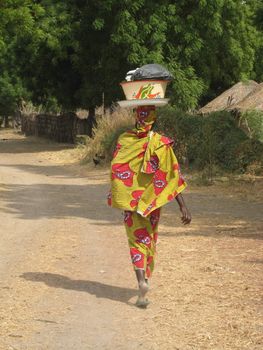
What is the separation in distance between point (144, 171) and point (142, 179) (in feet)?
0.37

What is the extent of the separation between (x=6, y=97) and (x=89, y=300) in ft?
165

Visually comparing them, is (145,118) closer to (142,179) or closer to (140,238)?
(142,179)

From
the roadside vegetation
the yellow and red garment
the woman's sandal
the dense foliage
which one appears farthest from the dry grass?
the woman's sandal

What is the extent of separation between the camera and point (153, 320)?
5.88m

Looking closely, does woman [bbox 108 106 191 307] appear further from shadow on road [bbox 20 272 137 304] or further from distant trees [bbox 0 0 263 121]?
distant trees [bbox 0 0 263 121]

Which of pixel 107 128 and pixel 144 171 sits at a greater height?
pixel 144 171

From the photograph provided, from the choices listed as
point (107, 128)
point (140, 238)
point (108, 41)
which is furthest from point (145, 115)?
point (108, 41)

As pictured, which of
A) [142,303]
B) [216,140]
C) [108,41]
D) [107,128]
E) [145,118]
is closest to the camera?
[142,303]

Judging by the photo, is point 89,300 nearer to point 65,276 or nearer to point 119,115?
point 65,276

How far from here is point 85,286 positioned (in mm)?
7047

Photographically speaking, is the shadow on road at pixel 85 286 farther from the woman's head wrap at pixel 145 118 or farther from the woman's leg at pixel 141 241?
the woman's head wrap at pixel 145 118

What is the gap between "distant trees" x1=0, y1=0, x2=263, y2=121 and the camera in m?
26.6

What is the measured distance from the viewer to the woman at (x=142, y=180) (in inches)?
248

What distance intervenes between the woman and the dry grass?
48.3 ft
